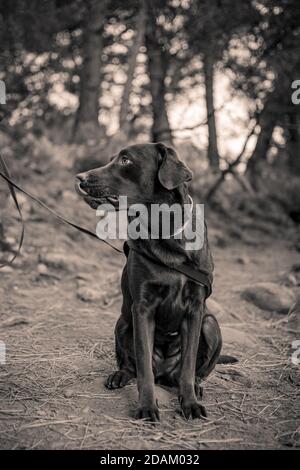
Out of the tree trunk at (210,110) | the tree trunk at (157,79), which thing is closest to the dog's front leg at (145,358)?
the tree trunk at (157,79)

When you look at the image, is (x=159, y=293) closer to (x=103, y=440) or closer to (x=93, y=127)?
(x=103, y=440)

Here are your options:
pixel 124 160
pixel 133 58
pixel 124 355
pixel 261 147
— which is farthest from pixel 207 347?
pixel 261 147

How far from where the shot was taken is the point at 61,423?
8.59ft

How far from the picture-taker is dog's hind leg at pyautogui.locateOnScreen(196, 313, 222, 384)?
3.12 m

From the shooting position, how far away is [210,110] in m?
9.67

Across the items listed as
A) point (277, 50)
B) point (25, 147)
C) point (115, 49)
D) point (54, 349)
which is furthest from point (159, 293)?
point (115, 49)

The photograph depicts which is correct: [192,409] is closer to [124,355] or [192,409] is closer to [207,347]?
[207,347]

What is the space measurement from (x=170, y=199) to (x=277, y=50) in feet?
20.4

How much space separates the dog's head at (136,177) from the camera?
2.91 metres

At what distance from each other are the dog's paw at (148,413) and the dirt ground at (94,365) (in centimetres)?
4

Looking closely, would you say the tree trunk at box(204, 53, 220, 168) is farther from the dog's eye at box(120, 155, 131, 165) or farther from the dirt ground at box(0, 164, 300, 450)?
the dog's eye at box(120, 155, 131, 165)

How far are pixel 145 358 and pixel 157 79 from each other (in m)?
7.60

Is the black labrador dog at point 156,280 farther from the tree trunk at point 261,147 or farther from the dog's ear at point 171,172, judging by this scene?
the tree trunk at point 261,147

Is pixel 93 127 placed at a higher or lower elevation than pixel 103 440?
higher
